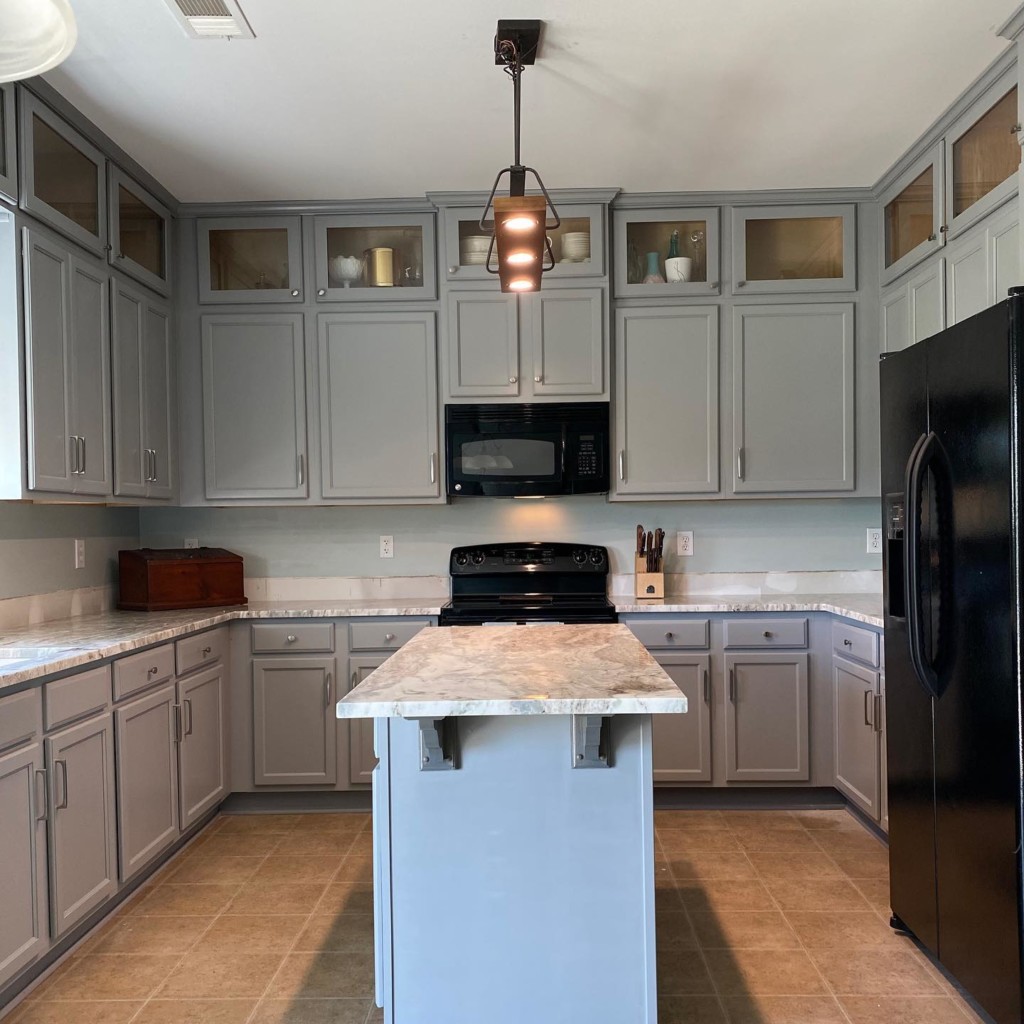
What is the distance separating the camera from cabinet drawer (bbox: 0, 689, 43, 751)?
79.1 inches

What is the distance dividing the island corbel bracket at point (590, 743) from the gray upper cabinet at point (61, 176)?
2.24 m

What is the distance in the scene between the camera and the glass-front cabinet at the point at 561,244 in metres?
3.58

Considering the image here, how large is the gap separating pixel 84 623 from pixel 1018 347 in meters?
3.11

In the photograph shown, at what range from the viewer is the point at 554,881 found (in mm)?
1746

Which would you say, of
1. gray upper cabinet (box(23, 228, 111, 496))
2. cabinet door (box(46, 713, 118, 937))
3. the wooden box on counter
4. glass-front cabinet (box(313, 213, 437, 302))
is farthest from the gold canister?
cabinet door (box(46, 713, 118, 937))

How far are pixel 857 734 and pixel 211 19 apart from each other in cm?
324

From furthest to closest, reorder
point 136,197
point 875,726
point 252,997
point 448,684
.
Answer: point 136,197, point 875,726, point 252,997, point 448,684

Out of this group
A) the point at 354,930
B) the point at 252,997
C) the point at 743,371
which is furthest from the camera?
the point at 743,371

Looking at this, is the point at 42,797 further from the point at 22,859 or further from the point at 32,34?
the point at 32,34

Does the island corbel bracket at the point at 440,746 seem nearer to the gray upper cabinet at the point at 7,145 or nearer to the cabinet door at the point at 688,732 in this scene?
the cabinet door at the point at 688,732

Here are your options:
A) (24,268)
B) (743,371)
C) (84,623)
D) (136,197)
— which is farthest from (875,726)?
(136,197)

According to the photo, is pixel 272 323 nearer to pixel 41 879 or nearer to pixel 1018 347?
pixel 41 879

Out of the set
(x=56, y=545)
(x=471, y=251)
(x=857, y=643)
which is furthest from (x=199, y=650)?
(x=857, y=643)

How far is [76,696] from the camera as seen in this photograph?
2.33 m
